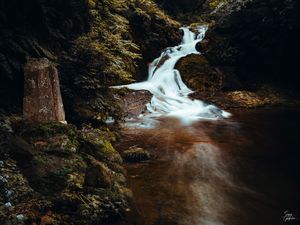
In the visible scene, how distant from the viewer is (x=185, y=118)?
12.4m

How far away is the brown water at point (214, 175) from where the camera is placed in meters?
5.04

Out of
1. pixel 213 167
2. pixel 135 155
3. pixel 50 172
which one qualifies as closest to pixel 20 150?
pixel 50 172

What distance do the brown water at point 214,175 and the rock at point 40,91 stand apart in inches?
79.2

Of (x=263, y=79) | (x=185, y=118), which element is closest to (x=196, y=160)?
(x=185, y=118)

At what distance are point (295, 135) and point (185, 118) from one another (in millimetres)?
3939

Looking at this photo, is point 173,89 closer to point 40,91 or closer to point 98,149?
point 98,149

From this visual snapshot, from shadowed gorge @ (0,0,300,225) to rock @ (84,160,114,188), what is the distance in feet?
0.07

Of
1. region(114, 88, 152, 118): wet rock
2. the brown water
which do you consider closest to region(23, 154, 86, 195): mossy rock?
the brown water

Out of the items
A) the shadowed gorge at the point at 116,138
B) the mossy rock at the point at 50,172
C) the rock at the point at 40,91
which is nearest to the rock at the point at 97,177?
the shadowed gorge at the point at 116,138

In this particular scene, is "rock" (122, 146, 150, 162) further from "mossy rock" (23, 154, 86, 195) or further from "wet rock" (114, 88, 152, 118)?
"wet rock" (114, 88, 152, 118)

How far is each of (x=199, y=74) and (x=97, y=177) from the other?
41.7ft

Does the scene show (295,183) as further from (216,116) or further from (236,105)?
(236,105)

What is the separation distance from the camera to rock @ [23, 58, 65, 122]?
6.26m

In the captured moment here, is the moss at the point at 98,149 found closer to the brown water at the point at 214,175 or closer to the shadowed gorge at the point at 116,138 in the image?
the shadowed gorge at the point at 116,138
